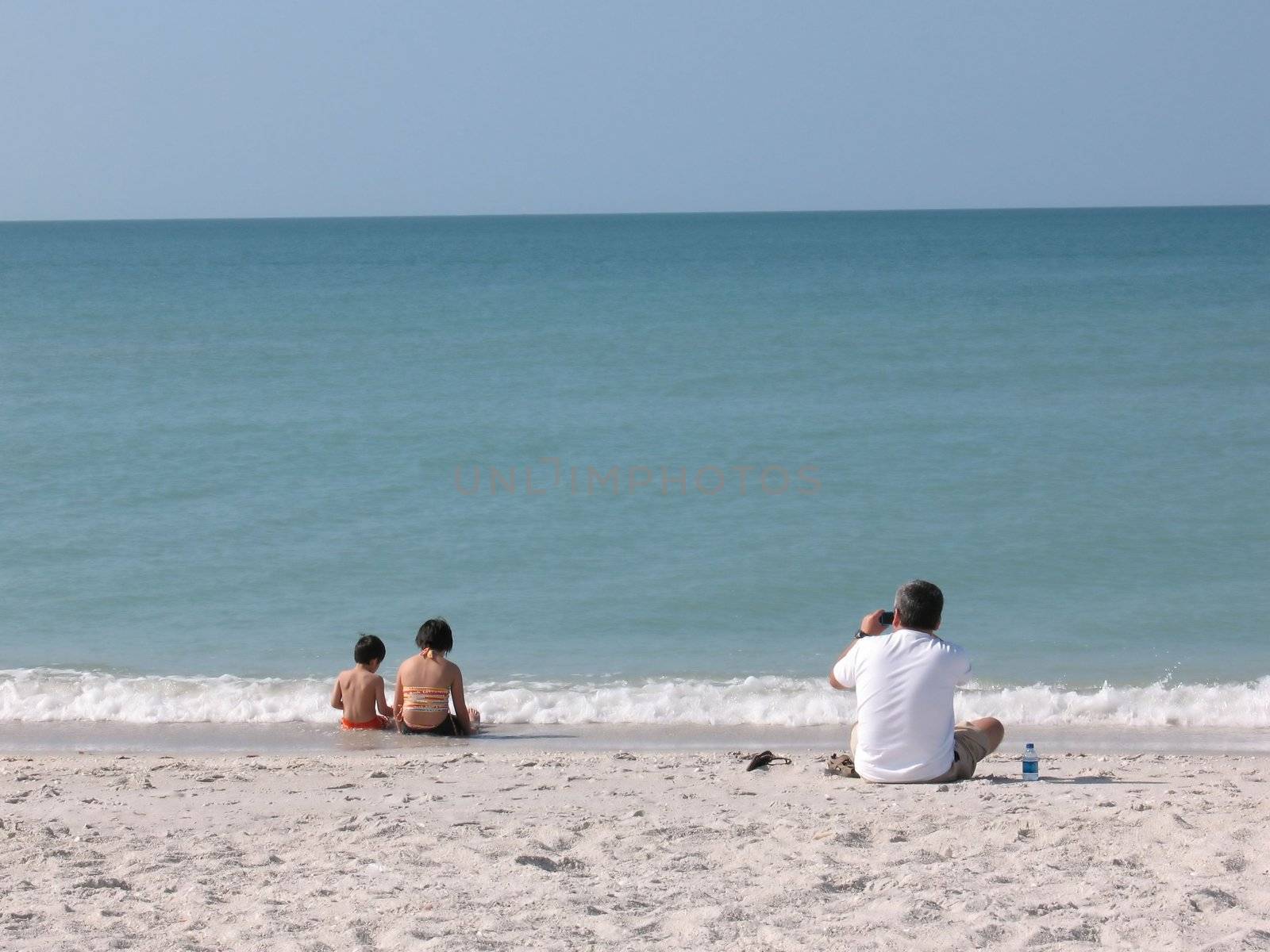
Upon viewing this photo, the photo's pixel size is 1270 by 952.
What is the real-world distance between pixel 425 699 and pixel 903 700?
3.26 m

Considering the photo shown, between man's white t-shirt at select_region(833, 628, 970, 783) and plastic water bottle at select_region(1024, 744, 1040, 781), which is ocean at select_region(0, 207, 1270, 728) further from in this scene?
man's white t-shirt at select_region(833, 628, 970, 783)

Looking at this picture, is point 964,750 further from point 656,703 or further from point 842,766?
point 656,703

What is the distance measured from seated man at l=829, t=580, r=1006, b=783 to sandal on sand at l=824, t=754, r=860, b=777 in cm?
8

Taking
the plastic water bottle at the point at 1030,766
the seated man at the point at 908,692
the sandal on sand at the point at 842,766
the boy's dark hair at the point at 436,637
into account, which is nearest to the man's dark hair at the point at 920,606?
the seated man at the point at 908,692

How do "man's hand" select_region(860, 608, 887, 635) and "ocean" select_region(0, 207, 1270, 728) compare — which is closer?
"man's hand" select_region(860, 608, 887, 635)

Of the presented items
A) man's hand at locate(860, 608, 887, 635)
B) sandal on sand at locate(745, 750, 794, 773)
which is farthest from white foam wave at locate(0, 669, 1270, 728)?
man's hand at locate(860, 608, 887, 635)

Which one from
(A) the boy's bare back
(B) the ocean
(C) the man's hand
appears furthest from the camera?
(B) the ocean

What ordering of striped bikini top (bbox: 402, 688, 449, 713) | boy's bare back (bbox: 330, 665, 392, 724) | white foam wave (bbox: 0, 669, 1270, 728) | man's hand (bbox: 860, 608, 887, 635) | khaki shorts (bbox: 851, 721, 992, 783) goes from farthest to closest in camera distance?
1. white foam wave (bbox: 0, 669, 1270, 728)
2. boy's bare back (bbox: 330, 665, 392, 724)
3. striped bikini top (bbox: 402, 688, 449, 713)
4. khaki shorts (bbox: 851, 721, 992, 783)
5. man's hand (bbox: 860, 608, 887, 635)

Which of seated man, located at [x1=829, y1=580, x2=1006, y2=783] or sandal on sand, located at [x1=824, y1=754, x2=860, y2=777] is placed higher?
seated man, located at [x1=829, y1=580, x2=1006, y2=783]

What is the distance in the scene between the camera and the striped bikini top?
7.36m

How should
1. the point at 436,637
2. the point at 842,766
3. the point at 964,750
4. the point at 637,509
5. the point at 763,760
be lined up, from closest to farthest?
1. the point at 964,750
2. the point at 842,766
3. the point at 763,760
4. the point at 436,637
5. the point at 637,509

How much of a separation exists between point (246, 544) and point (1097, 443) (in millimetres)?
10957

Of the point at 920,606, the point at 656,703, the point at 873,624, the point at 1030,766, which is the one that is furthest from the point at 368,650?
the point at 1030,766

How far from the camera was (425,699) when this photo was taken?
290 inches
